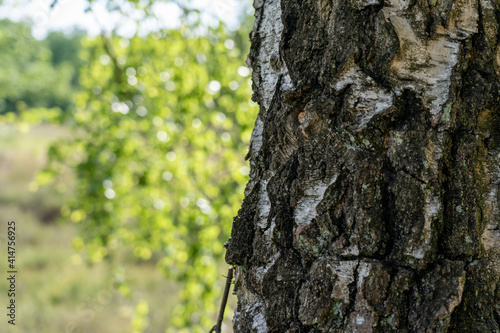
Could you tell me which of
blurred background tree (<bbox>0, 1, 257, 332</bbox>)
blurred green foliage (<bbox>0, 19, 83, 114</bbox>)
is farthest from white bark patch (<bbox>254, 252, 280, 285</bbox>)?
blurred green foliage (<bbox>0, 19, 83, 114</bbox>)

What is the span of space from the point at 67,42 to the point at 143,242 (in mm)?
25994

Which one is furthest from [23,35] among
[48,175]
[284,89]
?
[284,89]

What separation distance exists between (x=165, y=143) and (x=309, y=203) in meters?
2.48

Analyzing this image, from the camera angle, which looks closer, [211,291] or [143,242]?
[211,291]

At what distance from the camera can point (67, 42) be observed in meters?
26.1

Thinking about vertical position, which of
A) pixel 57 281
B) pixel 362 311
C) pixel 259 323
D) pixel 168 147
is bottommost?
pixel 57 281

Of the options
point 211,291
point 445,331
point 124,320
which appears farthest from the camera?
point 124,320

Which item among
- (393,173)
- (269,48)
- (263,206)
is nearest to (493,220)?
(393,173)

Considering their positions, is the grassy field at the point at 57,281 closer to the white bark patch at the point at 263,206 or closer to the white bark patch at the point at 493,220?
the white bark patch at the point at 263,206

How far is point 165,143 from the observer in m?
3.18

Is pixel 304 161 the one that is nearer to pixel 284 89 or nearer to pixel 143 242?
pixel 284 89

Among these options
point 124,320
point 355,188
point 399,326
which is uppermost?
point 355,188

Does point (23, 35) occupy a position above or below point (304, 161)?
above

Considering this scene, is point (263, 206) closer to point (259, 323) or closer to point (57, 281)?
point (259, 323)
